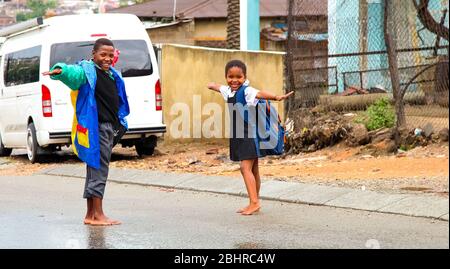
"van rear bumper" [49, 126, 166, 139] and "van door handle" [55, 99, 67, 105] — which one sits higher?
"van door handle" [55, 99, 67, 105]

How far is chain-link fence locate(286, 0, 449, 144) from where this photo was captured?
14773 mm

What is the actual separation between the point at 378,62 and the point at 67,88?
4.98 m

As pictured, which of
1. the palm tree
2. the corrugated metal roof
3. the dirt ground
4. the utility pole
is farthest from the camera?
the corrugated metal roof

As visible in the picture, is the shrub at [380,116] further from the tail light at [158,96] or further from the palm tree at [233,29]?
the palm tree at [233,29]

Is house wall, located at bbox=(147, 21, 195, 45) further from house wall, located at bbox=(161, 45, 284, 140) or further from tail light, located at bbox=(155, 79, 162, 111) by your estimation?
tail light, located at bbox=(155, 79, 162, 111)

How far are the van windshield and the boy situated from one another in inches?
271

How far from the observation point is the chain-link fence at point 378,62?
14.8 m

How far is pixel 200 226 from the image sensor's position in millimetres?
10000

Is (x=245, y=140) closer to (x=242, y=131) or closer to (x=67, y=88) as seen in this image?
(x=242, y=131)

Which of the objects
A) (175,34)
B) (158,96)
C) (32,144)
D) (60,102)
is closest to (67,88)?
(60,102)

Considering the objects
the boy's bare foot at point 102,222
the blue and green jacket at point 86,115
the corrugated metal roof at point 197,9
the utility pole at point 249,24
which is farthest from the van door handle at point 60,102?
the corrugated metal roof at point 197,9

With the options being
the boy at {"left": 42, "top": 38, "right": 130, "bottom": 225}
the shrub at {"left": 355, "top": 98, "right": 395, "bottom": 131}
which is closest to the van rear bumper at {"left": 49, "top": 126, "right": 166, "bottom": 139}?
the shrub at {"left": 355, "top": 98, "right": 395, "bottom": 131}

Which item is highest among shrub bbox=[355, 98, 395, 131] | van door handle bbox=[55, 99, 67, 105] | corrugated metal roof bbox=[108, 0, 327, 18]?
corrugated metal roof bbox=[108, 0, 327, 18]
